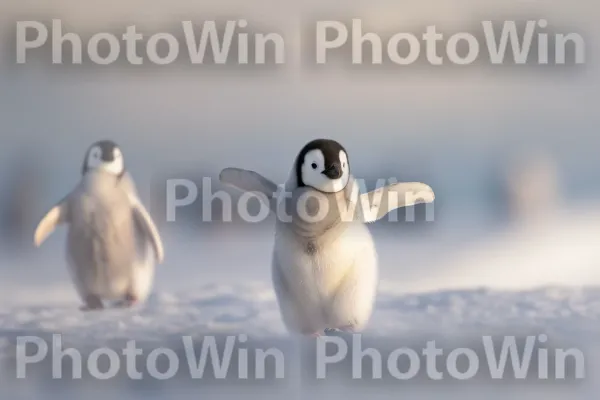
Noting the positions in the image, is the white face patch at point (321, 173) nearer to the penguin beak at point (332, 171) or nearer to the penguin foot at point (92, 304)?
the penguin beak at point (332, 171)

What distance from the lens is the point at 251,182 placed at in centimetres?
172

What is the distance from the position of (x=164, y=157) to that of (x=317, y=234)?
13.8 inches

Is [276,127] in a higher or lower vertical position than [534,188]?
higher

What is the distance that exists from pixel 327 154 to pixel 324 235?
6.1 inches

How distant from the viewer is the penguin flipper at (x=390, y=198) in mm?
1713

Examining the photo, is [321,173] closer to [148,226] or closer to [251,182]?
[251,182]

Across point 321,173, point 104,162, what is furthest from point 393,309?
point 104,162

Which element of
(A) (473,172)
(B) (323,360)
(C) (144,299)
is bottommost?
(B) (323,360)

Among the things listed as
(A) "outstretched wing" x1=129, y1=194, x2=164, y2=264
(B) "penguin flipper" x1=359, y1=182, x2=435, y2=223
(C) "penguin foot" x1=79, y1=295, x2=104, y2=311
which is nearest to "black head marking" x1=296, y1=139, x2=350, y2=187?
(B) "penguin flipper" x1=359, y1=182, x2=435, y2=223

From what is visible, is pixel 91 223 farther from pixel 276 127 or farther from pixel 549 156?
pixel 549 156

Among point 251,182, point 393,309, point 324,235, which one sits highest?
point 251,182

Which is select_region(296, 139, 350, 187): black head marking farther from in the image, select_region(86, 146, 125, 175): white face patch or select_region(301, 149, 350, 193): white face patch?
select_region(86, 146, 125, 175): white face patch

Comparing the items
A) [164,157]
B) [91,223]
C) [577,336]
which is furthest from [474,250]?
[91,223]

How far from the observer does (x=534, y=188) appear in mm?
1722
